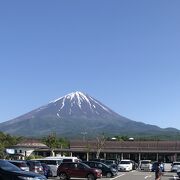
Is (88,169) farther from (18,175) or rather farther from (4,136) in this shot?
(4,136)

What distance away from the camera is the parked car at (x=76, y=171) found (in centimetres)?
3675

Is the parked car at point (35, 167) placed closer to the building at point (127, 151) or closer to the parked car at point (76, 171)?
the parked car at point (76, 171)

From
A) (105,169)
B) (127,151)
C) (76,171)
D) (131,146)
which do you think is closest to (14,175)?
(76,171)

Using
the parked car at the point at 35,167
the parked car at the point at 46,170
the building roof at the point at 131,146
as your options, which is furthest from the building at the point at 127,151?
the parked car at the point at 35,167

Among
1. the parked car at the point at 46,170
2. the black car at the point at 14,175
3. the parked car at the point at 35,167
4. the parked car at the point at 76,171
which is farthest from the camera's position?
the parked car at the point at 46,170

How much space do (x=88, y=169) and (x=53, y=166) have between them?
5688mm

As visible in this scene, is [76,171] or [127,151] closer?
[76,171]

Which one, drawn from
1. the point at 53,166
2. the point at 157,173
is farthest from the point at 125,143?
the point at 157,173

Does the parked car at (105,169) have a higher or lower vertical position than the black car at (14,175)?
lower

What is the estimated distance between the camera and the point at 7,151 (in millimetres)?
81625

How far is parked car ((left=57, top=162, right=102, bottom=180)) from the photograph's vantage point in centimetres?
3675

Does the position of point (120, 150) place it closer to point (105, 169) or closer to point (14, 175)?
point (105, 169)

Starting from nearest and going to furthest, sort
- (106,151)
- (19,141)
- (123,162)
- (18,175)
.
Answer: (18,175) → (123,162) → (19,141) → (106,151)

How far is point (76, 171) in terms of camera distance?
1460 inches
